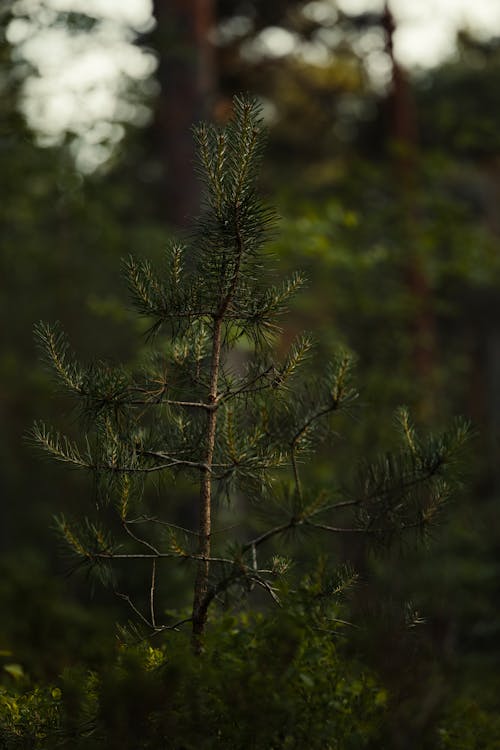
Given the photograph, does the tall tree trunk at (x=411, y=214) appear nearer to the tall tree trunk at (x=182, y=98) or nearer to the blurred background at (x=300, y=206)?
the blurred background at (x=300, y=206)

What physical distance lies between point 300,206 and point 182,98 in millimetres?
1677

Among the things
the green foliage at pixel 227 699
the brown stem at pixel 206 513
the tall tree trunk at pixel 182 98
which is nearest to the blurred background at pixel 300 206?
the tall tree trunk at pixel 182 98

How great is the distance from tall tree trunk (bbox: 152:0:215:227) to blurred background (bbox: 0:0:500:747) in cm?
2

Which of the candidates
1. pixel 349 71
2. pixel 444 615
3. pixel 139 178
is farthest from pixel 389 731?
pixel 139 178

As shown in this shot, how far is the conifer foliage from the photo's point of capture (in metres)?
2.49

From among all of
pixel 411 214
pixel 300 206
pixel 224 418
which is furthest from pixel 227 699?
pixel 411 214

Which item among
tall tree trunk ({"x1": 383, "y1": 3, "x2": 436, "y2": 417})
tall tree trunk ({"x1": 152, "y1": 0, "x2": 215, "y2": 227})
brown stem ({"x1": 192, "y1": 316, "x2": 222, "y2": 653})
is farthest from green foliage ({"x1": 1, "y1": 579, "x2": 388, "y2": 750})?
tall tree trunk ({"x1": 383, "y1": 3, "x2": 436, "y2": 417})

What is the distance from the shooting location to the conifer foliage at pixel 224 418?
249 cm

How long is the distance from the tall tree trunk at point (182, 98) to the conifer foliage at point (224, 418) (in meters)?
5.32

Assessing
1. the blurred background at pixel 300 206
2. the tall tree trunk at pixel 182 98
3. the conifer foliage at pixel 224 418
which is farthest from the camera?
the tall tree trunk at pixel 182 98

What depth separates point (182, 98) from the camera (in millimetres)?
8031

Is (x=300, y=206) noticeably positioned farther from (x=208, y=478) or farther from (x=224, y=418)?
(x=208, y=478)

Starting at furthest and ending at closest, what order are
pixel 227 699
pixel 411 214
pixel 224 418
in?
pixel 411 214 < pixel 224 418 < pixel 227 699

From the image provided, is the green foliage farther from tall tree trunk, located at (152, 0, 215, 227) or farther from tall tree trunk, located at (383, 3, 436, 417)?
tall tree trunk, located at (383, 3, 436, 417)
